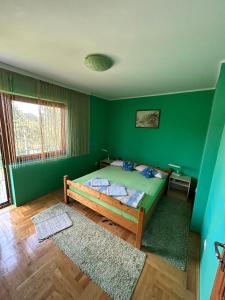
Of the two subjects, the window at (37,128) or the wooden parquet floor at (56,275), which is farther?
the window at (37,128)

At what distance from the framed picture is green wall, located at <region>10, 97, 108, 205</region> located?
45.5 inches

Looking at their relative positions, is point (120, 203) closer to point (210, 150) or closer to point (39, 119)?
Result: point (210, 150)

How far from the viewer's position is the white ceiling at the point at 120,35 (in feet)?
3.22

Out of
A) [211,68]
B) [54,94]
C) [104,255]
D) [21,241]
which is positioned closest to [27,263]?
[21,241]

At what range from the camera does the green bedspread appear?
198 centimetres

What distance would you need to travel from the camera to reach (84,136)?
3.54 meters

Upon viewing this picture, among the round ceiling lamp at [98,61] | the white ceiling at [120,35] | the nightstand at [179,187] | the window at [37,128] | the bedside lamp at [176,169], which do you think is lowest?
the nightstand at [179,187]

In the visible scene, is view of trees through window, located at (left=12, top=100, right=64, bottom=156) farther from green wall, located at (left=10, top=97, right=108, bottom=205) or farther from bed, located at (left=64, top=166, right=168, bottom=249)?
bed, located at (left=64, top=166, right=168, bottom=249)

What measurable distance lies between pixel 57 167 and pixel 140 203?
2097mm

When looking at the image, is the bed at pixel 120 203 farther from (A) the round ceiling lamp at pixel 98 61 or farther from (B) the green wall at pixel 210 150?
(A) the round ceiling lamp at pixel 98 61

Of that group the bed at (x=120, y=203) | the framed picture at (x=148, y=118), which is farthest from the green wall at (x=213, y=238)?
the framed picture at (x=148, y=118)

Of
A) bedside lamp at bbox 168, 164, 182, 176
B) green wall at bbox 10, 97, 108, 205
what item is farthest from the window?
bedside lamp at bbox 168, 164, 182, 176

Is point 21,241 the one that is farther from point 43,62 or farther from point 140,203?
point 43,62

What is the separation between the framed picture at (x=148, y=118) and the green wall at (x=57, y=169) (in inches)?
45.5
